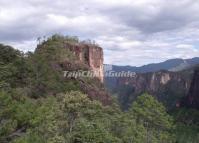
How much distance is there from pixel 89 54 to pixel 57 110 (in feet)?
196

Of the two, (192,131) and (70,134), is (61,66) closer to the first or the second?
(70,134)

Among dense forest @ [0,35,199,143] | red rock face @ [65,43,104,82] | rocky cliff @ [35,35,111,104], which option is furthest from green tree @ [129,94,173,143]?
red rock face @ [65,43,104,82]

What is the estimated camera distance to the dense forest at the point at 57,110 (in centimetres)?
3850

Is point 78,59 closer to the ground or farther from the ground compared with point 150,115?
farther from the ground

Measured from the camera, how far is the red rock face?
112181 millimetres

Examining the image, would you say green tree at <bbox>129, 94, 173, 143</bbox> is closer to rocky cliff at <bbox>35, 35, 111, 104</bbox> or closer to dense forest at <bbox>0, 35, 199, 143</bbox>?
dense forest at <bbox>0, 35, 199, 143</bbox>

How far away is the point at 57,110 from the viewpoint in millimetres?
55469

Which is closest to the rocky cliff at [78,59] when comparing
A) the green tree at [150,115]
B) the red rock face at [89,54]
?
the red rock face at [89,54]

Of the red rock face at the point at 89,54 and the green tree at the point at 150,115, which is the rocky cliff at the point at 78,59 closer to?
the red rock face at the point at 89,54

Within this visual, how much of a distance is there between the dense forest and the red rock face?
356 centimetres

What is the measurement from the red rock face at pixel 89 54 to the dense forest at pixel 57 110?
356 cm

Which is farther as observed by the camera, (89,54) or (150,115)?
(89,54)

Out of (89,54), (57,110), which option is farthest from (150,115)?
(89,54)

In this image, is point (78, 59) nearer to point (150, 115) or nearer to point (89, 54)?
point (89, 54)
